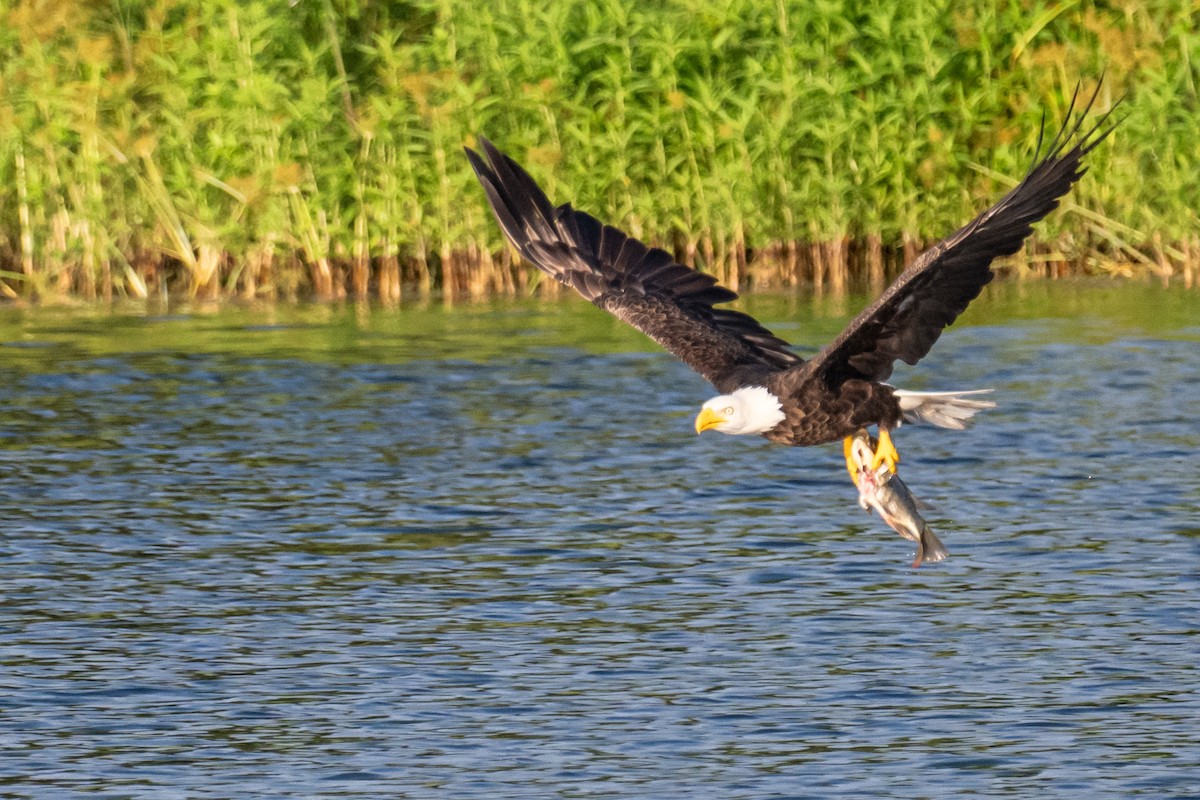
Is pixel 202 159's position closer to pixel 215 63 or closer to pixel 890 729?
pixel 215 63

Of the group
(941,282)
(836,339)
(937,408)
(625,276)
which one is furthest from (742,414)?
(625,276)

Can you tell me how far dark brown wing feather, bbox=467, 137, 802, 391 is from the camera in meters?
9.41

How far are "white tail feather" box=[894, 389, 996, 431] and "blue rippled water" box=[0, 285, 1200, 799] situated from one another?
31.2 inches

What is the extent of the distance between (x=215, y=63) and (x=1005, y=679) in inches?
485

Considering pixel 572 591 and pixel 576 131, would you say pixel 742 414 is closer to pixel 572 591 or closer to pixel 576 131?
pixel 572 591

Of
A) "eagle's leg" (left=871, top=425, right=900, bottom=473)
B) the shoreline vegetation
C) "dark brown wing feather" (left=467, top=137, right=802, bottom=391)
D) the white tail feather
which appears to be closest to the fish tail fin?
"eagle's leg" (left=871, top=425, right=900, bottom=473)

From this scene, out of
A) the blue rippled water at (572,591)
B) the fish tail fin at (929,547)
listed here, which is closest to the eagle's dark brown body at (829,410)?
the fish tail fin at (929,547)

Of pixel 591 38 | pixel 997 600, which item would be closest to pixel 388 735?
pixel 997 600

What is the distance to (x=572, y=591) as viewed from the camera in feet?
30.5

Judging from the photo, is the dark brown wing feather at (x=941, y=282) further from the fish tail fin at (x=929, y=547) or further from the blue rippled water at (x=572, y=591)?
the blue rippled water at (x=572, y=591)

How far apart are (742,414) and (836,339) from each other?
0.54 m

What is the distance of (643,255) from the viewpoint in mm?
10375

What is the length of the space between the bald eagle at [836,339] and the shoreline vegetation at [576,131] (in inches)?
343

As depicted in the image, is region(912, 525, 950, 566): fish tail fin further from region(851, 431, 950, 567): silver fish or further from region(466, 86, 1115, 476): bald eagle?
region(466, 86, 1115, 476): bald eagle
